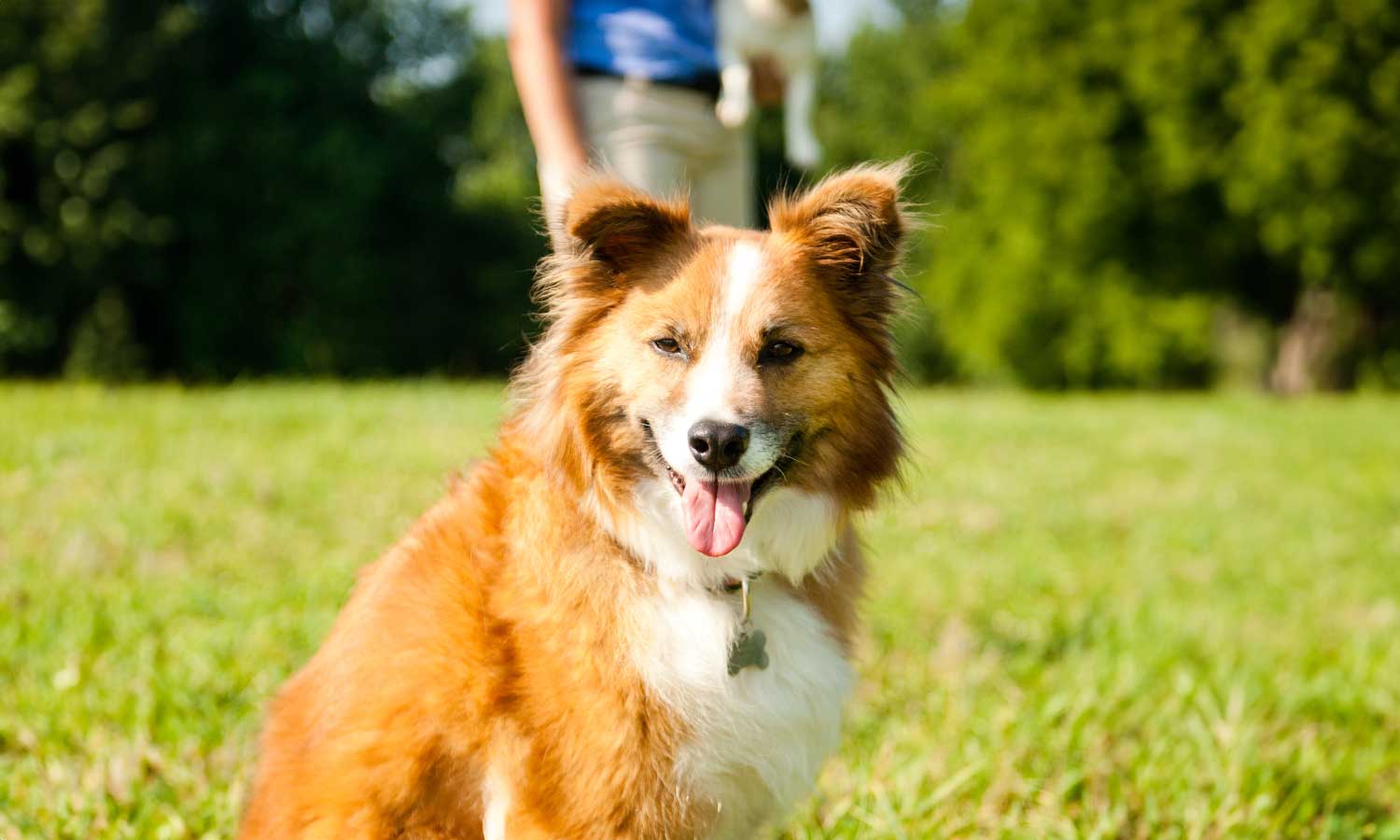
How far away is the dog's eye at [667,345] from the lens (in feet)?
9.39

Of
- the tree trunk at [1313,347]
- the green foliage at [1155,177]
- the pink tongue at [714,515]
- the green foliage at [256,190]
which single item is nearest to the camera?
the pink tongue at [714,515]

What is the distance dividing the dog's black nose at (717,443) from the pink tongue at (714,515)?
7cm

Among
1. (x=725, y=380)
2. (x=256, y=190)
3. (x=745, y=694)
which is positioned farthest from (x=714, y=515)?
(x=256, y=190)

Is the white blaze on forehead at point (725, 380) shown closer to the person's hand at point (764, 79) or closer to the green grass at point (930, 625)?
the green grass at point (930, 625)

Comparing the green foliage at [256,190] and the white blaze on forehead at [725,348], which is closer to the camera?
the white blaze on forehead at [725,348]

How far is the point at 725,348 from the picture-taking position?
2.84m

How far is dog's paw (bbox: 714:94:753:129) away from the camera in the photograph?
3.91 meters

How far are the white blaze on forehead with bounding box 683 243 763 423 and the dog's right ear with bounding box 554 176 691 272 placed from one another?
188mm

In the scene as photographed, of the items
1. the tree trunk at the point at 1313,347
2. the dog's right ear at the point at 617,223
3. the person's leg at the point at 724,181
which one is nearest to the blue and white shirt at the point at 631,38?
the person's leg at the point at 724,181

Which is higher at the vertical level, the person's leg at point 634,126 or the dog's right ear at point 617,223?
the person's leg at point 634,126

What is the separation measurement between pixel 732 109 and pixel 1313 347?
92.9 feet

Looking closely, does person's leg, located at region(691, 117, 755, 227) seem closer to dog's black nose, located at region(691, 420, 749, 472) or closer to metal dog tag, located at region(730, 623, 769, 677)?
dog's black nose, located at region(691, 420, 749, 472)

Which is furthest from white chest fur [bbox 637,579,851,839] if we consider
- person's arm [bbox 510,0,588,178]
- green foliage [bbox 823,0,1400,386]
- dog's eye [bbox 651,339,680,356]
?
green foliage [bbox 823,0,1400,386]

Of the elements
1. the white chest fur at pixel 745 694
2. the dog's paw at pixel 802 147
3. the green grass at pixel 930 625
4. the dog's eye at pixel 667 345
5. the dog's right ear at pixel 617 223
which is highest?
the dog's paw at pixel 802 147
